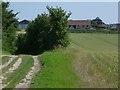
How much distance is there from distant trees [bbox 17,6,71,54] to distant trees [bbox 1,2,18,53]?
1.45 m

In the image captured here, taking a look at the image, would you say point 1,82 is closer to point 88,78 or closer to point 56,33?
point 88,78

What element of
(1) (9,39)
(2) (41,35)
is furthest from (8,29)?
(2) (41,35)

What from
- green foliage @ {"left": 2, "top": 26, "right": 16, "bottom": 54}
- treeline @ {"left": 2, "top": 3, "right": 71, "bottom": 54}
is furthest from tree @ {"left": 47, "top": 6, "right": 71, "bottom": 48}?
green foliage @ {"left": 2, "top": 26, "right": 16, "bottom": 54}

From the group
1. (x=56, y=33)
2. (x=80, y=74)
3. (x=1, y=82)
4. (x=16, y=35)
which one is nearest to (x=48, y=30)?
(x=56, y=33)

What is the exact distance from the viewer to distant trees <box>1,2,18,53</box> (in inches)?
1999

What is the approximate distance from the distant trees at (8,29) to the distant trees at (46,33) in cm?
145

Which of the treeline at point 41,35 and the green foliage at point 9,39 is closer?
the green foliage at point 9,39

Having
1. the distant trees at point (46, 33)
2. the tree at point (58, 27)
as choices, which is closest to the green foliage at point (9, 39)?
the distant trees at point (46, 33)

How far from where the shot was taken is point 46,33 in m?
51.5

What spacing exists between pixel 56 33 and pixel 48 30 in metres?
1.40

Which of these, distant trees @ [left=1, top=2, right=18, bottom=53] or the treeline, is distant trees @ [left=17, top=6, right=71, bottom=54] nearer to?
the treeline

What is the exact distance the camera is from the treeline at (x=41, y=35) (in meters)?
51.3

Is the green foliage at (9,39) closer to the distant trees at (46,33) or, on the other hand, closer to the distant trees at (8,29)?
the distant trees at (8,29)

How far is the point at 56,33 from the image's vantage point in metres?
51.0
